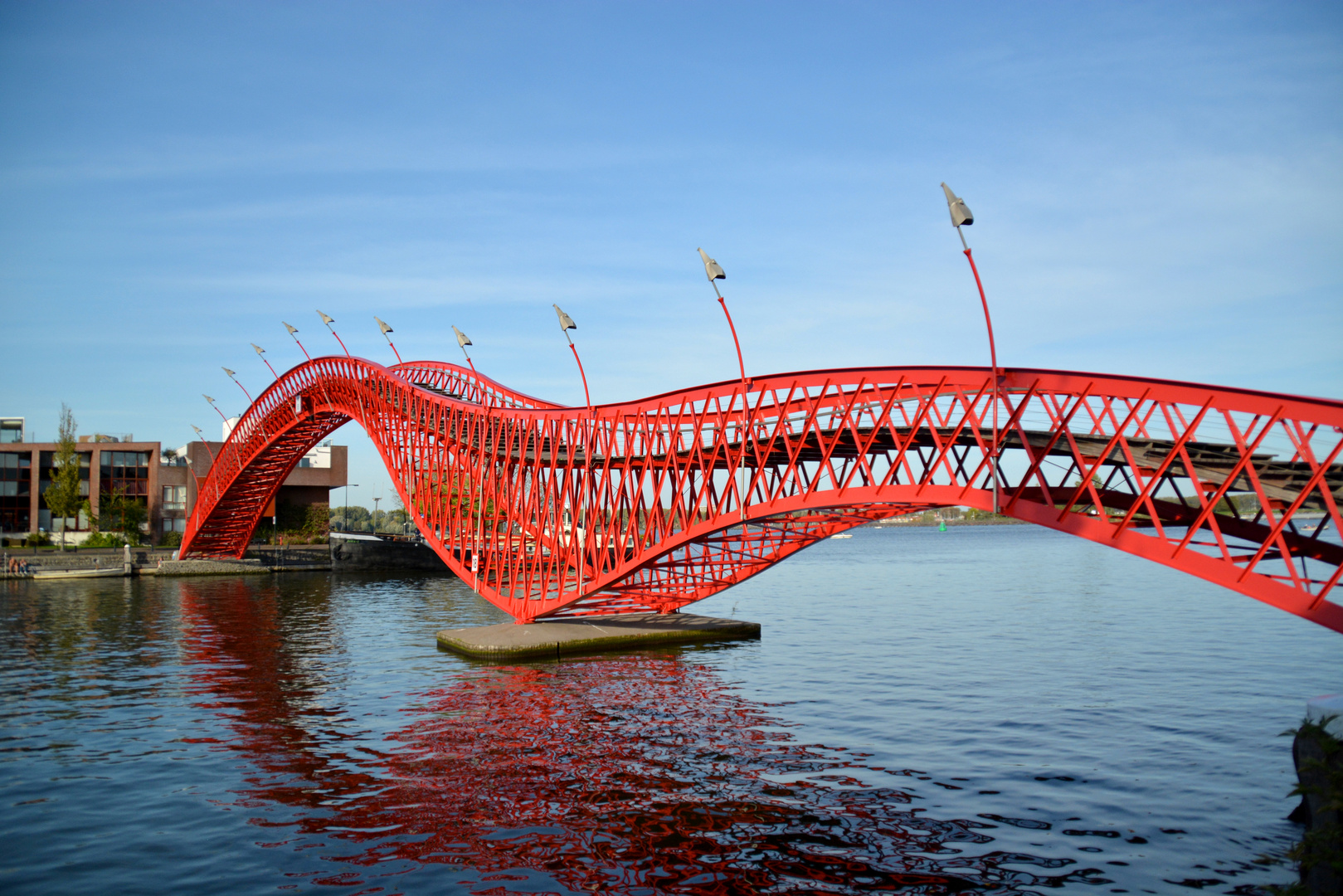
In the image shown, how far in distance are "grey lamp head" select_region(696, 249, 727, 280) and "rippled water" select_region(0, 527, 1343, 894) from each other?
535 inches

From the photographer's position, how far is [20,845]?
19.6 metres

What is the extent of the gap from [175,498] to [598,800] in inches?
4590

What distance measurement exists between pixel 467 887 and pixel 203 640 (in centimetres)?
3755

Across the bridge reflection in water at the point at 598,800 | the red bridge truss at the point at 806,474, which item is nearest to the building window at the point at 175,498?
the red bridge truss at the point at 806,474

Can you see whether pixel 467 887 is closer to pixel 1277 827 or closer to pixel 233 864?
pixel 233 864

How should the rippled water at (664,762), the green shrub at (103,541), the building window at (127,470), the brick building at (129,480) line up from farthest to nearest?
1. the building window at (127,470)
2. the brick building at (129,480)
3. the green shrub at (103,541)
4. the rippled water at (664,762)

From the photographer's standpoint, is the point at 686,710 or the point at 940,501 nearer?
the point at 940,501

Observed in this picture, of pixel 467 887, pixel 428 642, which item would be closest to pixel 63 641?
pixel 428 642

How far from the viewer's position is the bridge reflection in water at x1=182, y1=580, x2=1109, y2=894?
17.8 m

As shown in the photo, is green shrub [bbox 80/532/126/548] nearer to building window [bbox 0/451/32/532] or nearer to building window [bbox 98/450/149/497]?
building window [bbox 98/450/149/497]

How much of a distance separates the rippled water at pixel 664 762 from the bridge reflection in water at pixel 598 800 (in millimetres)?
93

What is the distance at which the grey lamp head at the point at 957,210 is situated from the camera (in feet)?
75.0

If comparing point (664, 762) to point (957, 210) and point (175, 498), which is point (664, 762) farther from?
point (175, 498)

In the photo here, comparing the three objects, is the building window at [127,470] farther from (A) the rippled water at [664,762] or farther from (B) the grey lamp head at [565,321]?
(B) the grey lamp head at [565,321]
